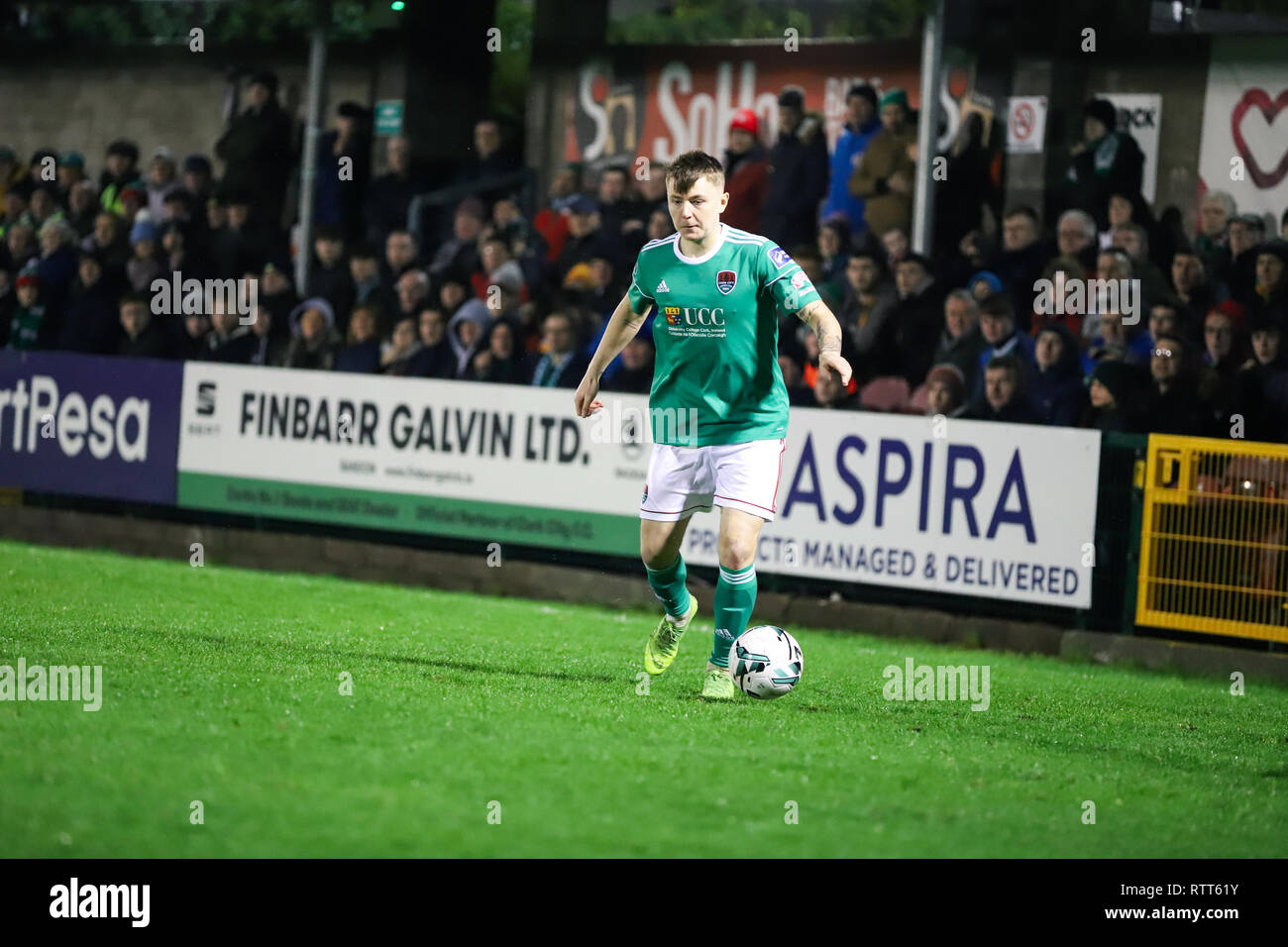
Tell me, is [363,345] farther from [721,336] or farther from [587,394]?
[721,336]

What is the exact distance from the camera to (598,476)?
14.1 m

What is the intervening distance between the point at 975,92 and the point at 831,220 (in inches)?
137

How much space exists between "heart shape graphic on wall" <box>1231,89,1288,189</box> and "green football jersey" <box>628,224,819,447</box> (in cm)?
841

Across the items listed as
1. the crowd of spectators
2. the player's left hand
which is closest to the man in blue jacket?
the crowd of spectators

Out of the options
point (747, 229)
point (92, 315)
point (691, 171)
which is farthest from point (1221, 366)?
point (92, 315)

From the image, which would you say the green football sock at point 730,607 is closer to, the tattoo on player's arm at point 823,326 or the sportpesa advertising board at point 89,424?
the tattoo on player's arm at point 823,326

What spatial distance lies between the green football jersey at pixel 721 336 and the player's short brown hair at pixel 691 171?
36 cm

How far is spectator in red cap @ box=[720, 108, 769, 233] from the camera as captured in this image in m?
15.8

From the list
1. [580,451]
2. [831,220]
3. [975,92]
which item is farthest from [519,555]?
[975,92]

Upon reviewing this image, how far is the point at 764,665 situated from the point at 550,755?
1.87 meters

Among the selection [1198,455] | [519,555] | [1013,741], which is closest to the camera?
[1013,741]

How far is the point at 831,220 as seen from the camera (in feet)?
48.4

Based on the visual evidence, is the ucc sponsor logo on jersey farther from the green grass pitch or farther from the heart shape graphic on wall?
the heart shape graphic on wall
